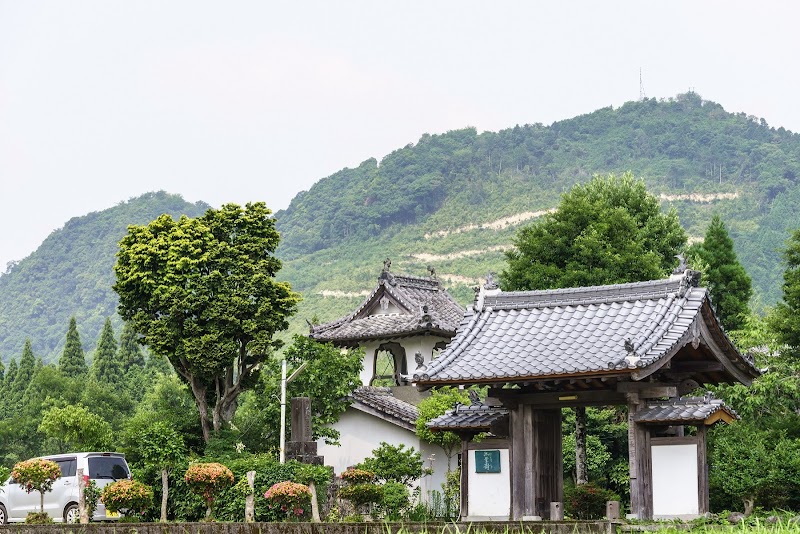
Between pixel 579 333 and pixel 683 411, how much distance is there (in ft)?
7.90

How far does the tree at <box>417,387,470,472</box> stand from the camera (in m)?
30.5

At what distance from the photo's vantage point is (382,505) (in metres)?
26.3

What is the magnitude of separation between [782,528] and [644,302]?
8843 millimetres

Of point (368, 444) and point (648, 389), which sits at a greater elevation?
point (648, 389)

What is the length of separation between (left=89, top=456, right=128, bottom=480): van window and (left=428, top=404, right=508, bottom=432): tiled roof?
8.21 metres

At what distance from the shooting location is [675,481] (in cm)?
1886

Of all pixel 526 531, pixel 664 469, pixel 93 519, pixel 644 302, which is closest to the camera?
pixel 526 531

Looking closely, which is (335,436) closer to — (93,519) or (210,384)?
(210,384)

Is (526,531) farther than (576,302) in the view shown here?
No

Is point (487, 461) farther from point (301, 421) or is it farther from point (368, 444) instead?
point (368, 444)

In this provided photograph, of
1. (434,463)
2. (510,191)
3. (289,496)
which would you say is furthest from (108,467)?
(510,191)

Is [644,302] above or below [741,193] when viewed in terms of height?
below

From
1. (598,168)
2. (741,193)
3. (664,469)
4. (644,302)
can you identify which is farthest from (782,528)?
(598,168)

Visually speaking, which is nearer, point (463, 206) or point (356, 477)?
point (356, 477)
